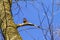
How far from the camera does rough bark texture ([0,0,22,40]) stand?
5.33 feet

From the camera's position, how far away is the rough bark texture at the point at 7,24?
1.63 meters

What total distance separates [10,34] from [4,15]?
0.83 ft

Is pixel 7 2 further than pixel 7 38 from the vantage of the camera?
Yes

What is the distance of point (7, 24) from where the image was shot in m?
1.67

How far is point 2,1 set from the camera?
1.73 meters

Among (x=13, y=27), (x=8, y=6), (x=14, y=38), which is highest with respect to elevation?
(x=8, y=6)

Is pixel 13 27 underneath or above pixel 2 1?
underneath

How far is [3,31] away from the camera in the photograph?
166 centimetres

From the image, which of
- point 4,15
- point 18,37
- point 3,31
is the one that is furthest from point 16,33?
point 4,15

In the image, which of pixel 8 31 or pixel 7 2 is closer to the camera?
pixel 8 31

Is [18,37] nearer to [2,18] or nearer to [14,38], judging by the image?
[14,38]

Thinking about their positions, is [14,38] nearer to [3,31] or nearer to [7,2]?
[3,31]

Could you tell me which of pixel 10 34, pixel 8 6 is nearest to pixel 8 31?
pixel 10 34

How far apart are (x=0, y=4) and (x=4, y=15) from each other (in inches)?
6.1
